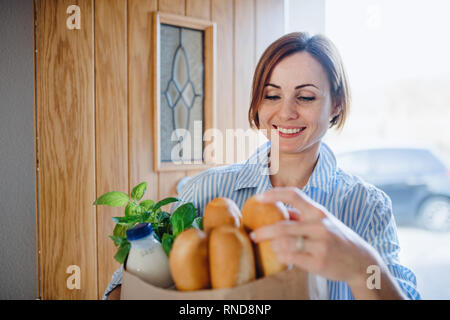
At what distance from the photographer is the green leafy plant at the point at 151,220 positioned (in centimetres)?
44

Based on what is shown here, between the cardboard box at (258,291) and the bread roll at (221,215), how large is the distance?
77 millimetres

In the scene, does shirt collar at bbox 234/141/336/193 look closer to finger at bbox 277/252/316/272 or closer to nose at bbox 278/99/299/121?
nose at bbox 278/99/299/121

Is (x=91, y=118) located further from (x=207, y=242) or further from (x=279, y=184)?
(x=207, y=242)

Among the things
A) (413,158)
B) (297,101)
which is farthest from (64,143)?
(413,158)

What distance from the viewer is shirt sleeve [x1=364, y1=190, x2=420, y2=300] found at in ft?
2.03

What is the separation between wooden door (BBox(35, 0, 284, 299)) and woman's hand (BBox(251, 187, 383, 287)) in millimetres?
992

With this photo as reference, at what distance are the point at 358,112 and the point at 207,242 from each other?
5.84 metres

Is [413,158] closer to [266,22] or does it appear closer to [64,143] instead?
[266,22]

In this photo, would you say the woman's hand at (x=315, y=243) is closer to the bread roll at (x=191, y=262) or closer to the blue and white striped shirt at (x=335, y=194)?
the bread roll at (x=191, y=262)

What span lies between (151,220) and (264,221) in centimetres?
22

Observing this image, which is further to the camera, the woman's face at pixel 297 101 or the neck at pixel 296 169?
the neck at pixel 296 169

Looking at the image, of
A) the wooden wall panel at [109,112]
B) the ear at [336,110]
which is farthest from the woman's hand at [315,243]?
the wooden wall panel at [109,112]

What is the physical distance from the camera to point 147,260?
1.32ft
